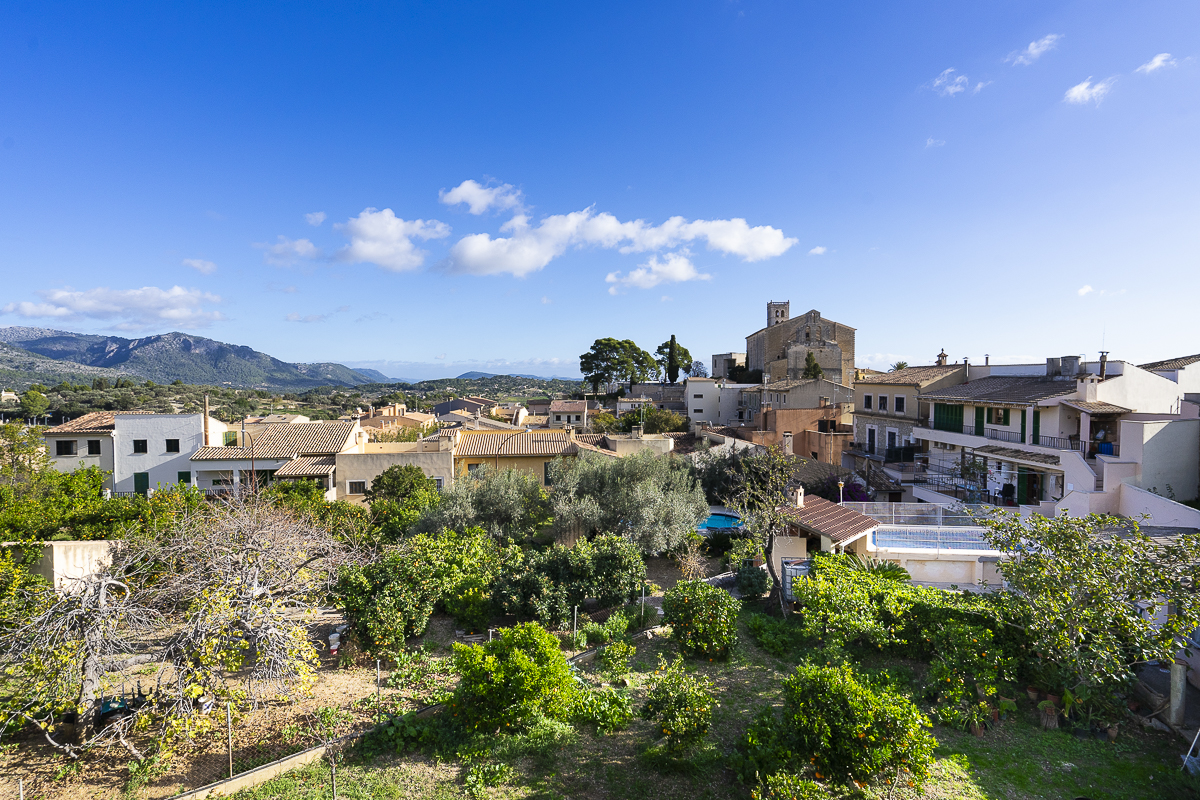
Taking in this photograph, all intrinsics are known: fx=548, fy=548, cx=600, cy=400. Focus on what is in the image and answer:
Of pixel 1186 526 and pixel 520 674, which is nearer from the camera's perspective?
pixel 520 674

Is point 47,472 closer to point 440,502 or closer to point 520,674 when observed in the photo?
point 440,502

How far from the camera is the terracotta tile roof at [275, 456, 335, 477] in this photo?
26.5m

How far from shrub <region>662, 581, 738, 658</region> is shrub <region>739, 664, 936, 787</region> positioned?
400cm

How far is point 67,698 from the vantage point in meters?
7.81

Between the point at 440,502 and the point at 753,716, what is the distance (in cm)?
1395

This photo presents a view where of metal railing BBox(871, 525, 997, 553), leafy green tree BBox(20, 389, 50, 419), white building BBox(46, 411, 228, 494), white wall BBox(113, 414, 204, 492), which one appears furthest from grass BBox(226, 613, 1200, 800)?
leafy green tree BBox(20, 389, 50, 419)

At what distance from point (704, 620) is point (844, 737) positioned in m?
4.84

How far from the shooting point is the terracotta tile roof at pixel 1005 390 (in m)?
21.5

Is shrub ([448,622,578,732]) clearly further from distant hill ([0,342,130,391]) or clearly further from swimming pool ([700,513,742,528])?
distant hill ([0,342,130,391])

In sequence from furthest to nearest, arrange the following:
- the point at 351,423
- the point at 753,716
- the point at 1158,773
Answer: the point at 351,423, the point at 753,716, the point at 1158,773

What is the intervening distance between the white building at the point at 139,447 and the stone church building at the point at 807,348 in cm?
4608

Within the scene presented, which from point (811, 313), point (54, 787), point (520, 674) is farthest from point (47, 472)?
point (811, 313)

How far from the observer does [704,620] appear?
37.4 feet

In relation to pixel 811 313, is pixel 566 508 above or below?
below
